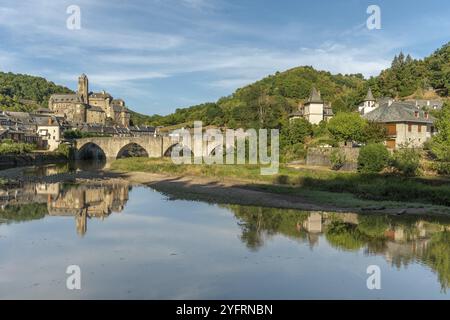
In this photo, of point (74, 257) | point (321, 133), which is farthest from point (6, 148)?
point (74, 257)

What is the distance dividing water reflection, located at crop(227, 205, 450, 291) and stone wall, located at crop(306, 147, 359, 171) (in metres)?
16.4

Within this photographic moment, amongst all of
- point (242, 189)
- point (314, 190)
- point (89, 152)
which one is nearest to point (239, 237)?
point (314, 190)

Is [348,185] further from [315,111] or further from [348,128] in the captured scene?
[315,111]

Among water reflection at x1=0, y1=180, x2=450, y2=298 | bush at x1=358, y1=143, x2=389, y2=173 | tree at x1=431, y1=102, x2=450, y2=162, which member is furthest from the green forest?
water reflection at x1=0, y1=180, x2=450, y2=298

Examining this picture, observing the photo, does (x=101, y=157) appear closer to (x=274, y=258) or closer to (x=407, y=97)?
(x=407, y=97)

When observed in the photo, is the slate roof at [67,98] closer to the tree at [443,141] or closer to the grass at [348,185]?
the grass at [348,185]

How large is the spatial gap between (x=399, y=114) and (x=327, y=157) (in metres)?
11.4

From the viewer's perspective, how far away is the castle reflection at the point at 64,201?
28.2 metres

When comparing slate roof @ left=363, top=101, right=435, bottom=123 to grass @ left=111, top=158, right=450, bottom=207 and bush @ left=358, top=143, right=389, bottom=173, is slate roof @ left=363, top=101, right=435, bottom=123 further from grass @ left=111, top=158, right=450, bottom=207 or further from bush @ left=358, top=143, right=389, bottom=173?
grass @ left=111, top=158, right=450, bottom=207

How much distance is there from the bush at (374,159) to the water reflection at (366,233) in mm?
12801

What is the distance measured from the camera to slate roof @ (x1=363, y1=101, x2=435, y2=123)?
Result: 52281 mm

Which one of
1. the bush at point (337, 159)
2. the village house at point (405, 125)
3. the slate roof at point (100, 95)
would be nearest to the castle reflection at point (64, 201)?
the bush at point (337, 159)

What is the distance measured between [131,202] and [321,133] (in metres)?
34.9

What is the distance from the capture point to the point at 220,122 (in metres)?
106
